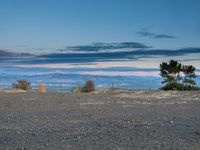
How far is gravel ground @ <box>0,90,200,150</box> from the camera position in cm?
1080

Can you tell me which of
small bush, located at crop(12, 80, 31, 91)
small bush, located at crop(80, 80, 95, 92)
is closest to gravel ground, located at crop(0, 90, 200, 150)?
small bush, located at crop(80, 80, 95, 92)

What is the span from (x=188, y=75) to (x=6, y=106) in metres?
29.4

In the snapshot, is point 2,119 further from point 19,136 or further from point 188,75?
point 188,75

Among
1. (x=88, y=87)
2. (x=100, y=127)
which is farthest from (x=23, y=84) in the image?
(x=100, y=127)

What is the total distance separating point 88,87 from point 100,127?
2253 cm

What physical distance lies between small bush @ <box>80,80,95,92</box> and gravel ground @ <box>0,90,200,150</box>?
14.9 meters

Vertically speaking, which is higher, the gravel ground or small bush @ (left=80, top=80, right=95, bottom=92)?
the gravel ground

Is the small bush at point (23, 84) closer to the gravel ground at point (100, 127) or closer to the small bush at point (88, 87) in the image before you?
the small bush at point (88, 87)

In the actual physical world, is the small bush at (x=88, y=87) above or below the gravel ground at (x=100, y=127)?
below

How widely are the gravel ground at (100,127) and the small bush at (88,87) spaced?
14.9 meters

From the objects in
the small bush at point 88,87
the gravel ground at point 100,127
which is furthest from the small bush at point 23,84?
the gravel ground at point 100,127

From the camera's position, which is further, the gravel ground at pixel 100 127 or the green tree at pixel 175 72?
the green tree at pixel 175 72

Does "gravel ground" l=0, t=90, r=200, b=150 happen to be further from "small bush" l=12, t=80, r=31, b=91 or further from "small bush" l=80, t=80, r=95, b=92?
"small bush" l=12, t=80, r=31, b=91

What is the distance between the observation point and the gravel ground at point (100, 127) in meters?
10.8
